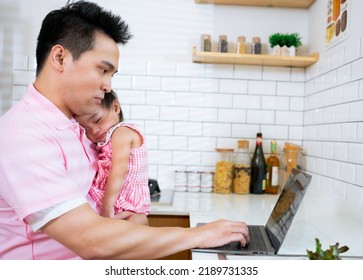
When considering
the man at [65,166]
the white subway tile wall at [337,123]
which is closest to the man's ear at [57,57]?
the man at [65,166]

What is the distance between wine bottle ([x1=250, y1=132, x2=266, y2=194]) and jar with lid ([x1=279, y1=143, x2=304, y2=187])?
0.08 m

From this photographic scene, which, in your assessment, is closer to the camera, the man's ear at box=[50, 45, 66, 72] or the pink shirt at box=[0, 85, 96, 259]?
the pink shirt at box=[0, 85, 96, 259]

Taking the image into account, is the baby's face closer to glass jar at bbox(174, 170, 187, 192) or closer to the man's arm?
the man's arm

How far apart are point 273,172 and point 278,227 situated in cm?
69

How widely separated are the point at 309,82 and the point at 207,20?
1.41 ft

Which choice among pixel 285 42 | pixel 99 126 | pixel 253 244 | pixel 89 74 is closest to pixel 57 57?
pixel 89 74

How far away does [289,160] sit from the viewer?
146 cm

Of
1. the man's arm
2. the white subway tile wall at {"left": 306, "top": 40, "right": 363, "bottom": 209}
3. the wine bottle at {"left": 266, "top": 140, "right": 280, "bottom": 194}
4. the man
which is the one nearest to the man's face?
the man

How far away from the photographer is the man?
23.6 inches

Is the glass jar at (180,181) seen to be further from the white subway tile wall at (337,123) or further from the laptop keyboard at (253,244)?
the laptop keyboard at (253,244)

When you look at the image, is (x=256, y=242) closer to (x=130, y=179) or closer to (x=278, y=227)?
(x=278, y=227)

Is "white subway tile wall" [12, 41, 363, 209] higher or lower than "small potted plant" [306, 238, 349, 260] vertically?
higher

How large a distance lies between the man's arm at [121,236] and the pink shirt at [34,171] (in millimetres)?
23
